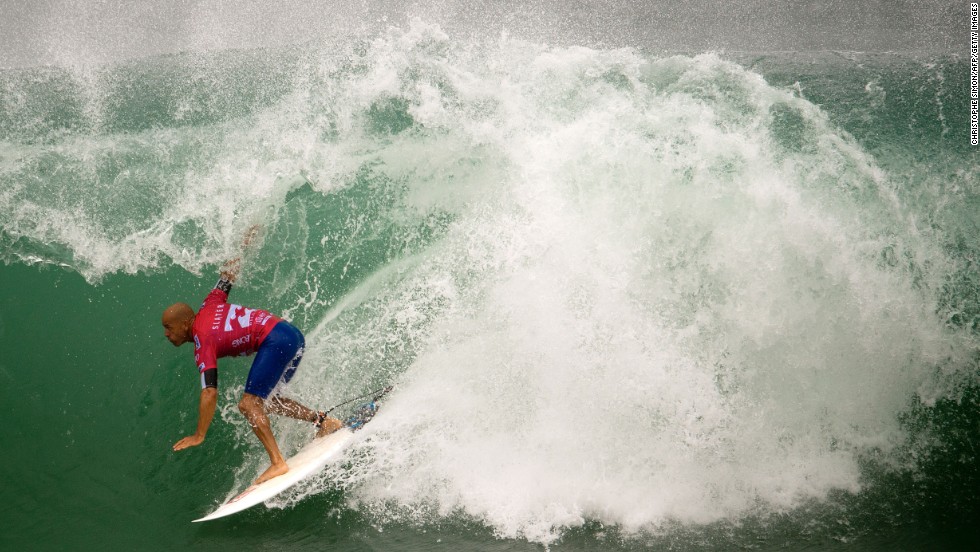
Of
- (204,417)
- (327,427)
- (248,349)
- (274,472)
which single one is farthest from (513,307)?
(204,417)

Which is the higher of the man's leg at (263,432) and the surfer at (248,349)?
the surfer at (248,349)

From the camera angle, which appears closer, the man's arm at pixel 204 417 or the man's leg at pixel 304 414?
the man's arm at pixel 204 417

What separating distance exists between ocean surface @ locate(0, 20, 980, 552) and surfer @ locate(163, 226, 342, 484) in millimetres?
478

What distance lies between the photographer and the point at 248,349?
4000mm

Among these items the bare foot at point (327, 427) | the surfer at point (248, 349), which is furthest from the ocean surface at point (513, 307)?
the surfer at point (248, 349)

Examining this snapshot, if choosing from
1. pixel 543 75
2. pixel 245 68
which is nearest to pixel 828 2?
pixel 543 75

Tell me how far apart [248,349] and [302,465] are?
84 centimetres

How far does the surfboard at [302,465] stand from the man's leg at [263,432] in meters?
0.04

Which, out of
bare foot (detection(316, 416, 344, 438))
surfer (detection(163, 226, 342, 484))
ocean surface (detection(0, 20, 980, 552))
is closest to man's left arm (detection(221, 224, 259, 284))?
surfer (detection(163, 226, 342, 484))

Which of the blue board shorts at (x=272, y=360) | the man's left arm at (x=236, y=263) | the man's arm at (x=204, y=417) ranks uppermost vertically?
the man's left arm at (x=236, y=263)

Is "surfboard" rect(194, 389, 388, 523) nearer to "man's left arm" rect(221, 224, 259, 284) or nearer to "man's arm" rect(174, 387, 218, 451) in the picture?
"man's arm" rect(174, 387, 218, 451)

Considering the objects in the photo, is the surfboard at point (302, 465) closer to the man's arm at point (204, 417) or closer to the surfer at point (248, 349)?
the surfer at point (248, 349)

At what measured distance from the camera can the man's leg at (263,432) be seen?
3.81 meters

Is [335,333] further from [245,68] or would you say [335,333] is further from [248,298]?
[245,68]
